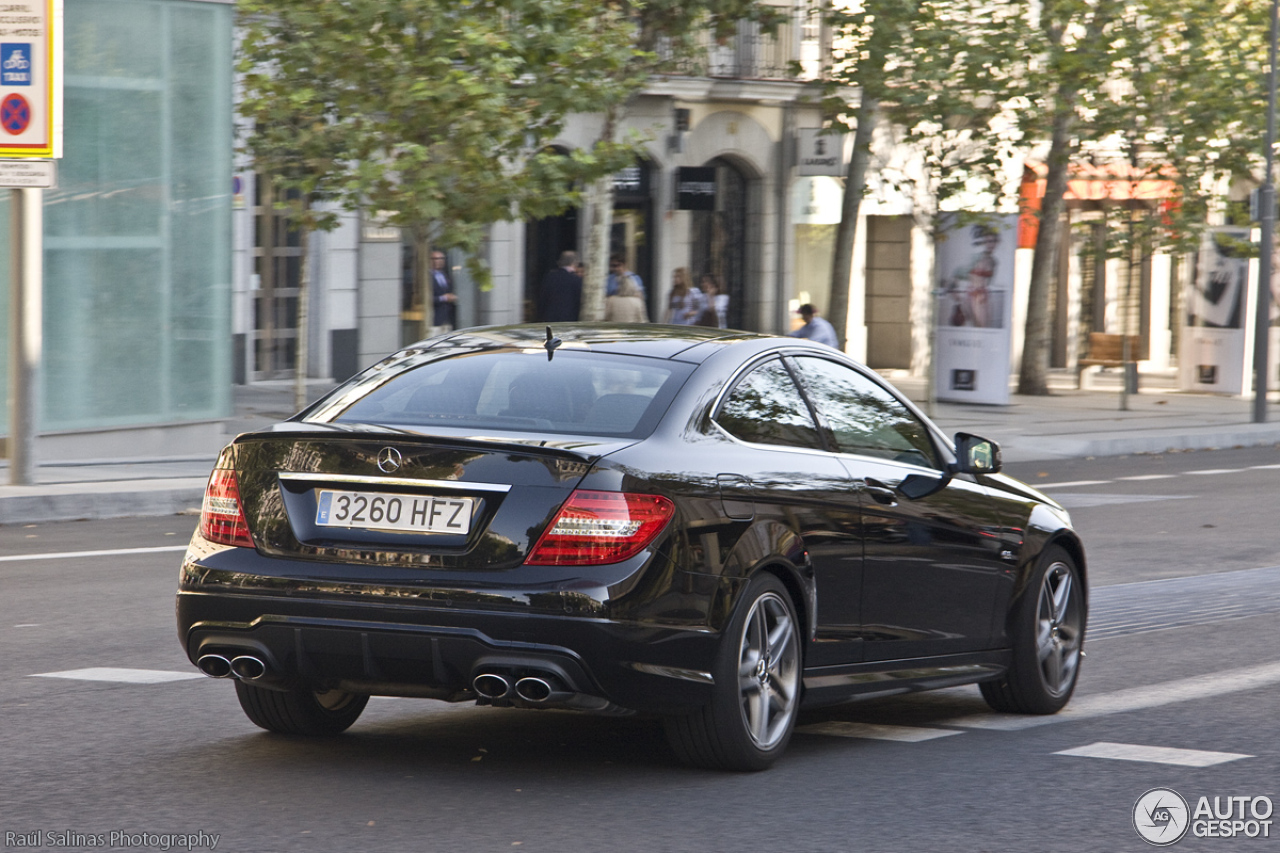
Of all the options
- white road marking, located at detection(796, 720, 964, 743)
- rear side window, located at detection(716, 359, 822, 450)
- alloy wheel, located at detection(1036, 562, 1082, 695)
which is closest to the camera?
rear side window, located at detection(716, 359, 822, 450)

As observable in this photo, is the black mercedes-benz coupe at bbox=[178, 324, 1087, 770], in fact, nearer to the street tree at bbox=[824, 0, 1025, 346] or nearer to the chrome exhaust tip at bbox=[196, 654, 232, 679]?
the chrome exhaust tip at bbox=[196, 654, 232, 679]

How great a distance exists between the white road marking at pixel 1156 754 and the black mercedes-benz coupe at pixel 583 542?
59 cm

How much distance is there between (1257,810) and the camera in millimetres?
5801

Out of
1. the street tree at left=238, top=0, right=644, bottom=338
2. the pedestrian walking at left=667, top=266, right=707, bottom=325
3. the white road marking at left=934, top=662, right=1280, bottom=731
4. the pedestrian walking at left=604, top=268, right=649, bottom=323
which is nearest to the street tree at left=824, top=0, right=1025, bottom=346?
the pedestrian walking at left=604, top=268, right=649, bottom=323

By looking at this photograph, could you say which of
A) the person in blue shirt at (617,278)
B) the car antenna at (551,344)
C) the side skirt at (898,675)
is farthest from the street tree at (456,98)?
the car antenna at (551,344)

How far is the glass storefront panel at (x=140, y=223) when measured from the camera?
1739 cm

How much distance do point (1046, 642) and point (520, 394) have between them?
250 centimetres

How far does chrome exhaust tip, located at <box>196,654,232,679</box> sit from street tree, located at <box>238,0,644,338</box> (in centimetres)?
1197

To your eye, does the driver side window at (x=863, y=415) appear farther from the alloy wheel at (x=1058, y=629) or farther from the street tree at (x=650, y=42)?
the street tree at (x=650, y=42)

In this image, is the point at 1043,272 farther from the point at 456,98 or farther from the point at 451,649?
the point at 451,649

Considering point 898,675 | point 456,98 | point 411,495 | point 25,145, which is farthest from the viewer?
point 456,98

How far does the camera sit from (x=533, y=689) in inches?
222

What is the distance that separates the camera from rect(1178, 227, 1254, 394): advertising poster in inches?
1214

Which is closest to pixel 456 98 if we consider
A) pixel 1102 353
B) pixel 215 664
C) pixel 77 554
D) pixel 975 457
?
pixel 77 554
